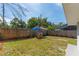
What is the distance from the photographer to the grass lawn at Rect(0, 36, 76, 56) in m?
4.43

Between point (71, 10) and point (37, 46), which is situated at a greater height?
point (71, 10)

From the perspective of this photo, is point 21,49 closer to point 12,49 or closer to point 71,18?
point 12,49

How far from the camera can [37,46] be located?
4.46m

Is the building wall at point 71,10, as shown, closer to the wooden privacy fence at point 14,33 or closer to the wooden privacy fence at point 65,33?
the wooden privacy fence at point 65,33

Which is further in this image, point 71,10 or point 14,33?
point 14,33

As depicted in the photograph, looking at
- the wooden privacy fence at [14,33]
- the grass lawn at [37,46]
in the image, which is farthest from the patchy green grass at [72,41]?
the wooden privacy fence at [14,33]

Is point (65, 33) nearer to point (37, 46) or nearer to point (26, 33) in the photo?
point (37, 46)

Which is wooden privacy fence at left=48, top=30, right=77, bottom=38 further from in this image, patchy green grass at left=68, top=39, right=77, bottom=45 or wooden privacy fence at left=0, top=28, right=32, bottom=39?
wooden privacy fence at left=0, top=28, right=32, bottom=39

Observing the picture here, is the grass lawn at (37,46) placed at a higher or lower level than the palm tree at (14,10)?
lower

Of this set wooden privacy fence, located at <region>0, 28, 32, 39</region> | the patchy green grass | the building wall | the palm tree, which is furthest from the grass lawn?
the building wall

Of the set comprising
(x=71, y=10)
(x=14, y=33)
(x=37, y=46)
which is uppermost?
(x=71, y=10)

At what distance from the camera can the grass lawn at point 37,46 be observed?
4433 mm

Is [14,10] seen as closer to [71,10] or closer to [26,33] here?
[26,33]

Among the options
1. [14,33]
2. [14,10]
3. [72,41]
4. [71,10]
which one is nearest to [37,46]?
[14,33]
